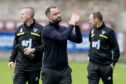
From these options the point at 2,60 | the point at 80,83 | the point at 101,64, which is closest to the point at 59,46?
the point at 101,64

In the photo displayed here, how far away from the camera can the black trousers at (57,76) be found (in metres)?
12.8

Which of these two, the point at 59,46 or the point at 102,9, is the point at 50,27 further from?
the point at 102,9

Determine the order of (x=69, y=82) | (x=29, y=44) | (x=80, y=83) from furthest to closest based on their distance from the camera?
(x=80, y=83), (x=29, y=44), (x=69, y=82)

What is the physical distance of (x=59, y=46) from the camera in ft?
42.1

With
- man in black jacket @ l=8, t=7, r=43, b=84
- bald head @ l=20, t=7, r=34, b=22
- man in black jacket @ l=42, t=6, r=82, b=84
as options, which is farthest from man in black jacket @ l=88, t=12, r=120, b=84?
man in black jacket @ l=42, t=6, r=82, b=84

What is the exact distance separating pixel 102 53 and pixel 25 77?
1.94m

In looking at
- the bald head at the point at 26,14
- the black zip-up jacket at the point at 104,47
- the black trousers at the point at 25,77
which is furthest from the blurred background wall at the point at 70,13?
the bald head at the point at 26,14

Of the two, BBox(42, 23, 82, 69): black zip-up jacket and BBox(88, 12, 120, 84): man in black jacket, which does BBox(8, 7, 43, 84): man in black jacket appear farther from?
BBox(88, 12, 120, 84): man in black jacket

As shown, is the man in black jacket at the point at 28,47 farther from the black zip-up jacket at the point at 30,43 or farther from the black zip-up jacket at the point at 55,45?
the black zip-up jacket at the point at 55,45

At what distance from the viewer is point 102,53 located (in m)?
15.1

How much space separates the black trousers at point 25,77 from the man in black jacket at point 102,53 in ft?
4.68

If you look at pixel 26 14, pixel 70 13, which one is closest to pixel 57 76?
pixel 26 14

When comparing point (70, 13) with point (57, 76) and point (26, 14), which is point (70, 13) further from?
point (57, 76)

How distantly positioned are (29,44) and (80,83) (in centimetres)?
636
